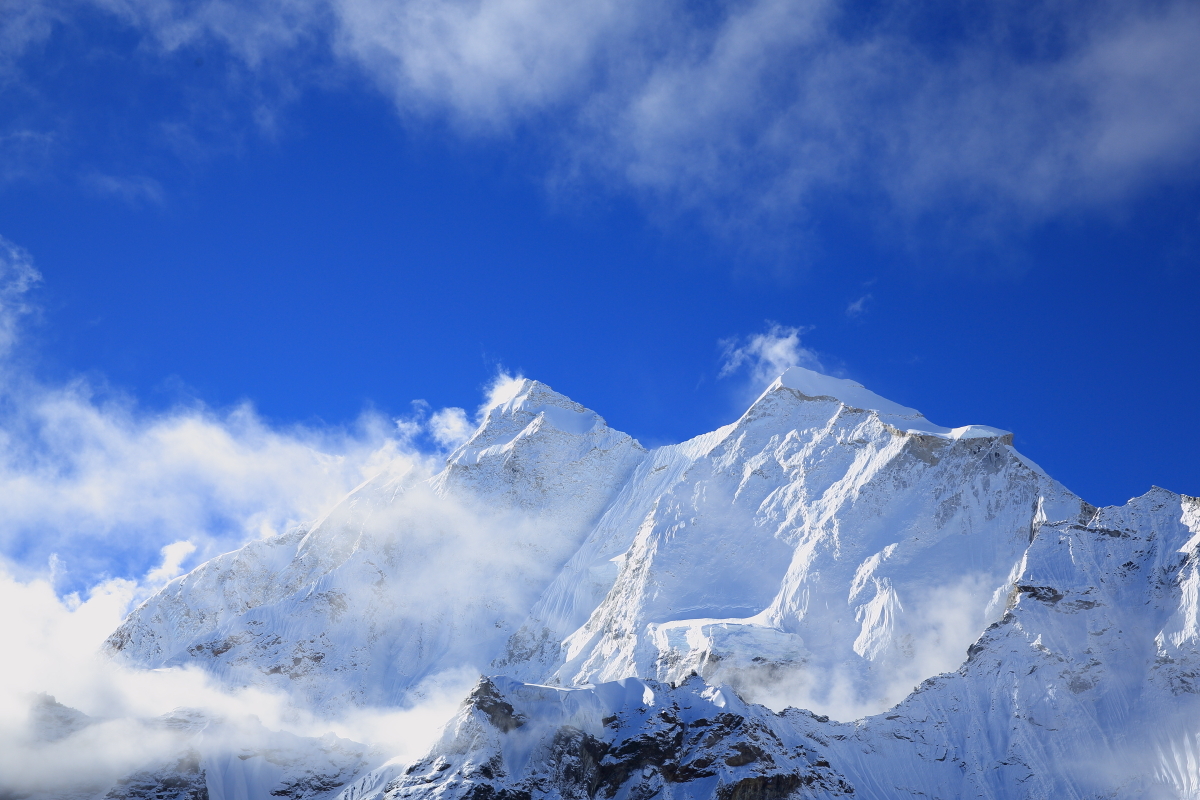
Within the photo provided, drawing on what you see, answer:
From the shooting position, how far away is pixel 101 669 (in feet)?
586

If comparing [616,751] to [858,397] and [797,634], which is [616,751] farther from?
[858,397]

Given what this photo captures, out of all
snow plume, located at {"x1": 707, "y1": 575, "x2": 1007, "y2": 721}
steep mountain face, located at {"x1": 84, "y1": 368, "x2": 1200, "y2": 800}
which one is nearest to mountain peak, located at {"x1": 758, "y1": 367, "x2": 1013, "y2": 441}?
steep mountain face, located at {"x1": 84, "y1": 368, "x2": 1200, "y2": 800}

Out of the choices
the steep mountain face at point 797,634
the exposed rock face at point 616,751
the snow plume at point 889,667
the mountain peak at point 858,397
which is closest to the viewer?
the exposed rock face at point 616,751

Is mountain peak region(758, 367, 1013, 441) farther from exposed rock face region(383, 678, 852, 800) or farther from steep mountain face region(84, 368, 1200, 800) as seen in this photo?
exposed rock face region(383, 678, 852, 800)

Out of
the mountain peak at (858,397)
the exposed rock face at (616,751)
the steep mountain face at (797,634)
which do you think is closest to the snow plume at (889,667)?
the steep mountain face at (797,634)

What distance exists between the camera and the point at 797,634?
5502 inches

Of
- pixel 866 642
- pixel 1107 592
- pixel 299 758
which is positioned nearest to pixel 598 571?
pixel 866 642

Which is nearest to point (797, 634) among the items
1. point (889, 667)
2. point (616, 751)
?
point (889, 667)

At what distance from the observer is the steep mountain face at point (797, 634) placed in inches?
4326

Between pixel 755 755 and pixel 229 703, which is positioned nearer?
pixel 755 755

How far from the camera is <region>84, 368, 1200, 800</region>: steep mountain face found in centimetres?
10988

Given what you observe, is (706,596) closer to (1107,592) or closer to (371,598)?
(1107,592)

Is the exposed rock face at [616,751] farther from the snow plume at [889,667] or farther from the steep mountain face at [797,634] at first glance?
the snow plume at [889,667]

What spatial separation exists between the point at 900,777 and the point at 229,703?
109m
